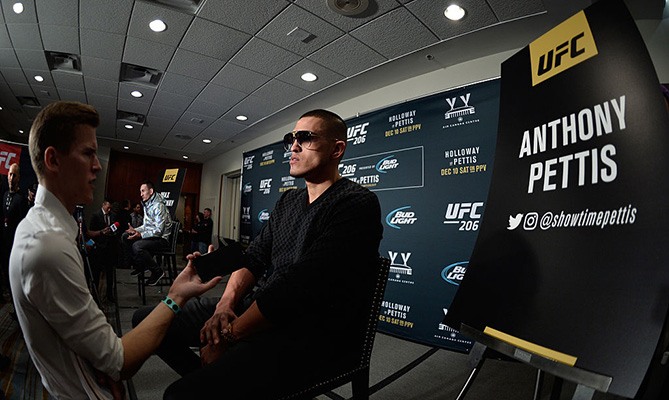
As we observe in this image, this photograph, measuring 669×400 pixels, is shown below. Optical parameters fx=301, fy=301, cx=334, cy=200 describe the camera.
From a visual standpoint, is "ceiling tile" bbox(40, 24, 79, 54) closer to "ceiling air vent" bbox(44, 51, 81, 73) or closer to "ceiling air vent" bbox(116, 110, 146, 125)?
"ceiling air vent" bbox(44, 51, 81, 73)

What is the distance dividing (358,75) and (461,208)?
2.63 m

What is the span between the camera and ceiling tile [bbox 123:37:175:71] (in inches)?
156

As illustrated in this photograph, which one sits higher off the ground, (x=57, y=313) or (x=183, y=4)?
(x=183, y=4)

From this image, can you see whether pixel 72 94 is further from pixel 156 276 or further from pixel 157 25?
pixel 156 276

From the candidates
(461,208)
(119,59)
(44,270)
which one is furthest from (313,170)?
(119,59)

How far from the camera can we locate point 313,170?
56.1 inches

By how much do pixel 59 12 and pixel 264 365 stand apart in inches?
186

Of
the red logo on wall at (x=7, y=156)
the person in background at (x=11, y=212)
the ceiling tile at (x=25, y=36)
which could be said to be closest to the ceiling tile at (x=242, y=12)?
the ceiling tile at (x=25, y=36)

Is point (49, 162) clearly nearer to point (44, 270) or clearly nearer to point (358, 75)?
point (44, 270)

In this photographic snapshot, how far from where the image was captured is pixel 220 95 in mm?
5449

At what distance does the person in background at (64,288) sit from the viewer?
66cm

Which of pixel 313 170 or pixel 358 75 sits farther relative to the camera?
pixel 358 75

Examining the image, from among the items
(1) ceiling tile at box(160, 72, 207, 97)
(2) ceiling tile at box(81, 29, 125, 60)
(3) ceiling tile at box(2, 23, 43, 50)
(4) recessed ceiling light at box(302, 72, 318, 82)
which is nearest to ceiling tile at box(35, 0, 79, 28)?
(2) ceiling tile at box(81, 29, 125, 60)

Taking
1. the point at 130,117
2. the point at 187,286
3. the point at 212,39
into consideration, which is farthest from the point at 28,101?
the point at 187,286
